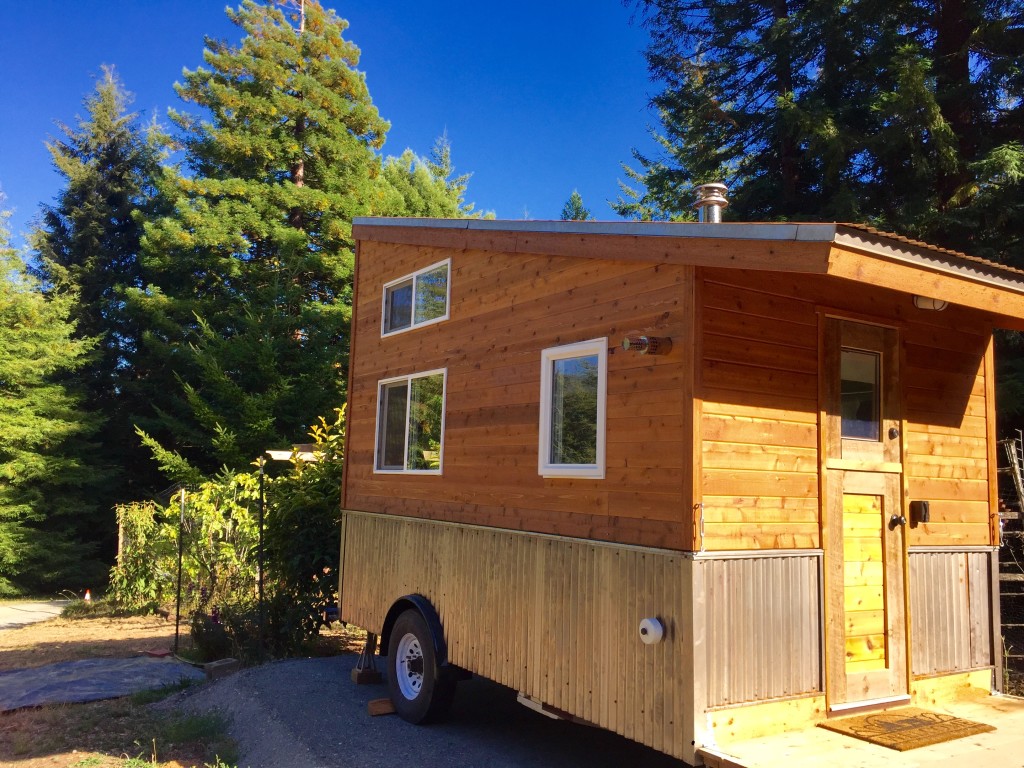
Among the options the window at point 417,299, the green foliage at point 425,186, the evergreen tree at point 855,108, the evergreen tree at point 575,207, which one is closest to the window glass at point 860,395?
the window at point 417,299

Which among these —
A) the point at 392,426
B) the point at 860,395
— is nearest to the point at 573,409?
the point at 860,395

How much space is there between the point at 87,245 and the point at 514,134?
14482 millimetres

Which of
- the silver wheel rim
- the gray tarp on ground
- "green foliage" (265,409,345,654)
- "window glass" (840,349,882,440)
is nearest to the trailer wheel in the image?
the silver wheel rim

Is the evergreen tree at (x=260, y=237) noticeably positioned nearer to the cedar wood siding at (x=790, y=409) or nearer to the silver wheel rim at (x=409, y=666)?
the silver wheel rim at (x=409, y=666)

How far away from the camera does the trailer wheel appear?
6488 millimetres

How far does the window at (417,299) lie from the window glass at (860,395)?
3360 millimetres

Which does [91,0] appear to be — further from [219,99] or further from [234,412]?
[234,412]

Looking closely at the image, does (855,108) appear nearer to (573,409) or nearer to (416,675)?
(573,409)

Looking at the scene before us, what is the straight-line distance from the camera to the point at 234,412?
774 inches

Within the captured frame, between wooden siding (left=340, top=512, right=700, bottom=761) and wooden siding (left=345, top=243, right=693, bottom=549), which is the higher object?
wooden siding (left=345, top=243, right=693, bottom=549)

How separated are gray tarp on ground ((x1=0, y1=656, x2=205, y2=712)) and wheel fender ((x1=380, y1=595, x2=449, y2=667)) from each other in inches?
116

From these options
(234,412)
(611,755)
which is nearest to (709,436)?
(611,755)

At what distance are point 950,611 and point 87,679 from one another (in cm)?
837

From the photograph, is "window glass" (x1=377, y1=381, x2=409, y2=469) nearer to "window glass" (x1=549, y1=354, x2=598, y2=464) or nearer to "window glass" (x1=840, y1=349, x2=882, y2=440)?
"window glass" (x1=549, y1=354, x2=598, y2=464)
